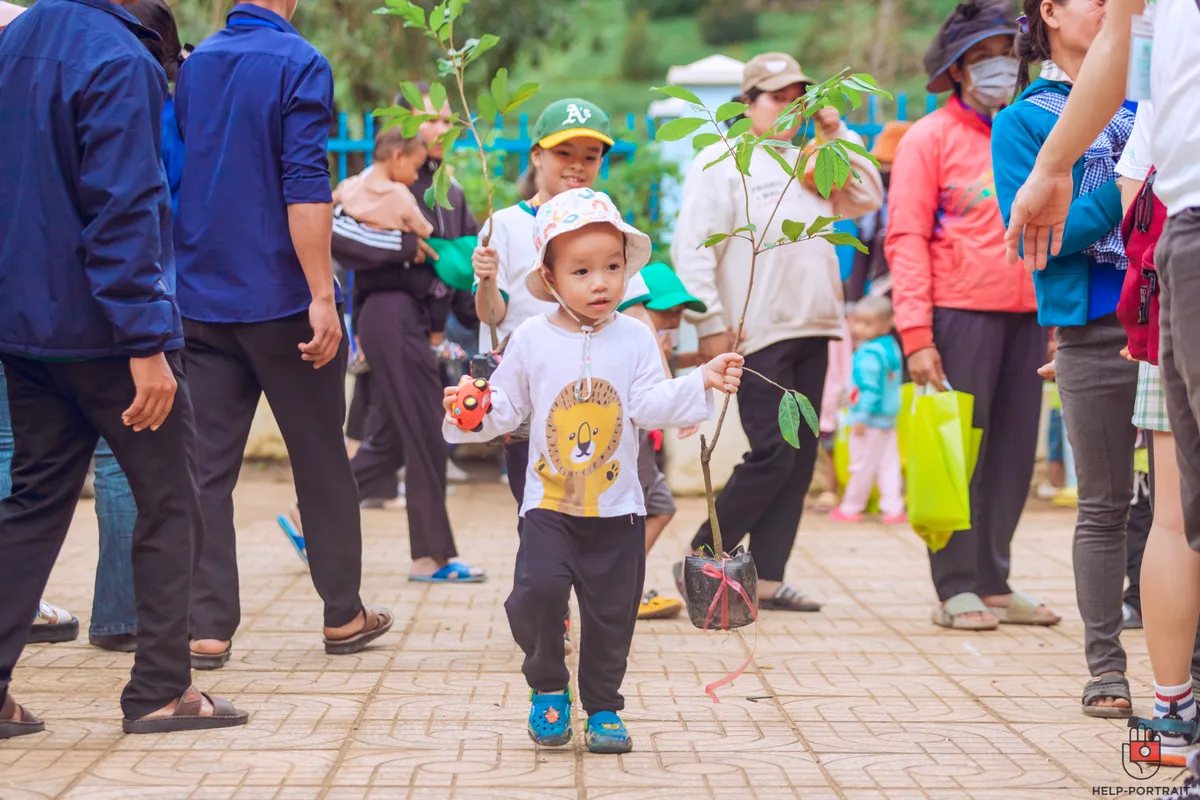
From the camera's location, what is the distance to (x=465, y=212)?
23.0 ft

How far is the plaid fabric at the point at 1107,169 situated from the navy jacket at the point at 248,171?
2353mm

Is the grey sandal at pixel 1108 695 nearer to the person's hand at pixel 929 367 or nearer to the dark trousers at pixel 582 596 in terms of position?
the dark trousers at pixel 582 596

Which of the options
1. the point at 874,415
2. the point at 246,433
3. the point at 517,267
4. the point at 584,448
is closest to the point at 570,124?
the point at 517,267

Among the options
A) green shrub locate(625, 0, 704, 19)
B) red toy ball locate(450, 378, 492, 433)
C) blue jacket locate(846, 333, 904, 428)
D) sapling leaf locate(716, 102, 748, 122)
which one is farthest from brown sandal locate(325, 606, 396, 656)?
green shrub locate(625, 0, 704, 19)

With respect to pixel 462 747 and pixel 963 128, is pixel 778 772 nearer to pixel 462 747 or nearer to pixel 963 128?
pixel 462 747

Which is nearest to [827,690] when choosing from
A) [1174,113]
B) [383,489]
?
[1174,113]

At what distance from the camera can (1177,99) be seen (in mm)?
2912

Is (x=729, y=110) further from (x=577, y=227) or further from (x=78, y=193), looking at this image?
(x=78, y=193)

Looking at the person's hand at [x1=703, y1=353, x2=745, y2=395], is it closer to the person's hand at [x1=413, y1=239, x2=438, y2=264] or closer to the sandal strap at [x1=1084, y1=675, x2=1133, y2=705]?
the sandal strap at [x1=1084, y1=675, x2=1133, y2=705]

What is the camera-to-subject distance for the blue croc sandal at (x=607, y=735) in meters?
3.81

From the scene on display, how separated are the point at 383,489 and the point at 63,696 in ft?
16.0

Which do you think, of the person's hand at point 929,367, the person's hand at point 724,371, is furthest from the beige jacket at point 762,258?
the person's hand at point 724,371

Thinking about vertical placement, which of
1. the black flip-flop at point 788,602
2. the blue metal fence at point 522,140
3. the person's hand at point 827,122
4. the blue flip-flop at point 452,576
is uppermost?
the person's hand at point 827,122

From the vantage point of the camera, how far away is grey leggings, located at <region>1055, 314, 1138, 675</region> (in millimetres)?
4461
